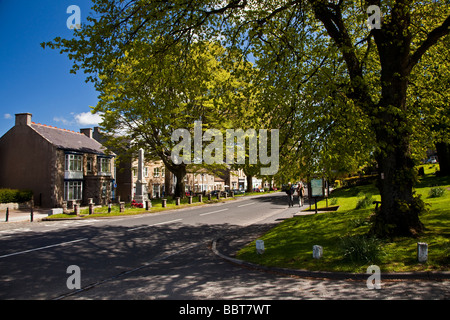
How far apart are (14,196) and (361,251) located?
3502 cm

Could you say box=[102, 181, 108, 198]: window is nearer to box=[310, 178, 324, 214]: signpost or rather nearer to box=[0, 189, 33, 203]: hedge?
box=[0, 189, 33, 203]: hedge

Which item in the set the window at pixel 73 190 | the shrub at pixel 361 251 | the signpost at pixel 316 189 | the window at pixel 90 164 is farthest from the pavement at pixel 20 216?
the shrub at pixel 361 251

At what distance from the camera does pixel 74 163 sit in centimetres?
3784

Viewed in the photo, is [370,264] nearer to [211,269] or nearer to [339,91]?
[211,269]

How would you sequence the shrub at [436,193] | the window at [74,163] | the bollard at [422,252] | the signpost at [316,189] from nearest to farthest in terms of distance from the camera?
the bollard at [422,252]
the shrub at [436,193]
the signpost at [316,189]
the window at [74,163]

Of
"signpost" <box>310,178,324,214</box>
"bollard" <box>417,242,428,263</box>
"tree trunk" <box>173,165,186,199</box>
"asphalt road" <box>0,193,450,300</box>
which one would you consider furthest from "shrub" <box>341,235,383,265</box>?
"tree trunk" <box>173,165,186,199</box>

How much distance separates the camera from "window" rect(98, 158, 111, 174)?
42.9 m

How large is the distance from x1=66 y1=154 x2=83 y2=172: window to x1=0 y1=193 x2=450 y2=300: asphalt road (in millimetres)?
25390

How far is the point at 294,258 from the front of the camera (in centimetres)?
841

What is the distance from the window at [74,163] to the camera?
121 feet

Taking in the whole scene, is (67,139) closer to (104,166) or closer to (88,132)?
(104,166)

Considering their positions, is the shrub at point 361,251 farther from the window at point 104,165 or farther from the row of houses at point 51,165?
the window at point 104,165

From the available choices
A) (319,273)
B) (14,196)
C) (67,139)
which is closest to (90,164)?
(67,139)

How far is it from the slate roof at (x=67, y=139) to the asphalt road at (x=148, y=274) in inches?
992
